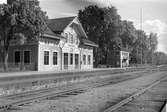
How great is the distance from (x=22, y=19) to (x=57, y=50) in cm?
1267

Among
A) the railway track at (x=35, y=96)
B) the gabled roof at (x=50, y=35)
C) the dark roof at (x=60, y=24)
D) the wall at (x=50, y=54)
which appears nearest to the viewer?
the railway track at (x=35, y=96)

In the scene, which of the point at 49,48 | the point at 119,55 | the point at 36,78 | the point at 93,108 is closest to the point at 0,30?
the point at 49,48

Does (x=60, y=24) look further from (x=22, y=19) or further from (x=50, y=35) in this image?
(x=22, y=19)

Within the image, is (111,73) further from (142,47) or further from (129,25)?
(142,47)

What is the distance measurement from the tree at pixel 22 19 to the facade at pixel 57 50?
4395 mm

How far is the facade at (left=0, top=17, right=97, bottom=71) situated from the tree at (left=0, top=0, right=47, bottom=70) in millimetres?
4395

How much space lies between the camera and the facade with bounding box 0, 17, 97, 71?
40031mm

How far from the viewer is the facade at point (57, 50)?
40031 mm

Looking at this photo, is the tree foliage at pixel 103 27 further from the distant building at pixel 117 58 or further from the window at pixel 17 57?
the window at pixel 17 57

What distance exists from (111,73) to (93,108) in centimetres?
2481

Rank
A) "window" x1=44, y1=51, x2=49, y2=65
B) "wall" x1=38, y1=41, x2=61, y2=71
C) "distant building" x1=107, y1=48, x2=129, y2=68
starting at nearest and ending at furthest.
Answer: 1. "wall" x1=38, y1=41, x2=61, y2=71
2. "window" x1=44, y1=51, x2=49, y2=65
3. "distant building" x1=107, y1=48, x2=129, y2=68

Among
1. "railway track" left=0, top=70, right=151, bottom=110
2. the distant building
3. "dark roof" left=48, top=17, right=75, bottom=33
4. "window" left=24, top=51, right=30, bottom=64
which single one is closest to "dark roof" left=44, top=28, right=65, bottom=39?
"dark roof" left=48, top=17, right=75, bottom=33

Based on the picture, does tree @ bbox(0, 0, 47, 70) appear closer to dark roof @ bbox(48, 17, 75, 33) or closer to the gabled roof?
the gabled roof

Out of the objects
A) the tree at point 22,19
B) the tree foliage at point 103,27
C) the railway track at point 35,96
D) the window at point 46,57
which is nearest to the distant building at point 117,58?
the tree foliage at point 103,27
